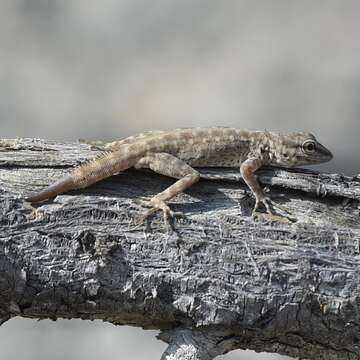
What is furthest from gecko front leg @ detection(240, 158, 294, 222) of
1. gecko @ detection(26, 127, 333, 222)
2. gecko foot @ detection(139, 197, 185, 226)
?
gecko foot @ detection(139, 197, 185, 226)

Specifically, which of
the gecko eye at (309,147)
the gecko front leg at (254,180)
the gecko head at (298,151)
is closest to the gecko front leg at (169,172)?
the gecko front leg at (254,180)

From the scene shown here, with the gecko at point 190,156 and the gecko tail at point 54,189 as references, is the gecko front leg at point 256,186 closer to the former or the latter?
the gecko at point 190,156

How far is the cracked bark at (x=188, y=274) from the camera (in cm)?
456

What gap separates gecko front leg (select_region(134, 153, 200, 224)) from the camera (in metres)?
4.82

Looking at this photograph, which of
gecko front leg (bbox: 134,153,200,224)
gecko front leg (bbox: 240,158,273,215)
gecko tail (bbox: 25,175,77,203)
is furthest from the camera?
gecko front leg (bbox: 240,158,273,215)

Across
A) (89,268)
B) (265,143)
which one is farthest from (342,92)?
(89,268)

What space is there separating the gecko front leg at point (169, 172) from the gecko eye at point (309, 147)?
3.04 feet

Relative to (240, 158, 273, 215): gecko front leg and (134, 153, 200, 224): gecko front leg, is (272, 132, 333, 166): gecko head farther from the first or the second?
(134, 153, 200, 224): gecko front leg

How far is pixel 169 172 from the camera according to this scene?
207 inches

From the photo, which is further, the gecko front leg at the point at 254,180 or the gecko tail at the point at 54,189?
the gecko front leg at the point at 254,180

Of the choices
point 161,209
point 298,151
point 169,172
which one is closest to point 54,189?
point 161,209

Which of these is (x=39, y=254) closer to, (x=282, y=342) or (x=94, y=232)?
(x=94, y=232)

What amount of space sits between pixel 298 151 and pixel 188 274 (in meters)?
1.68

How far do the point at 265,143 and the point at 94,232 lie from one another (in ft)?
5.66
